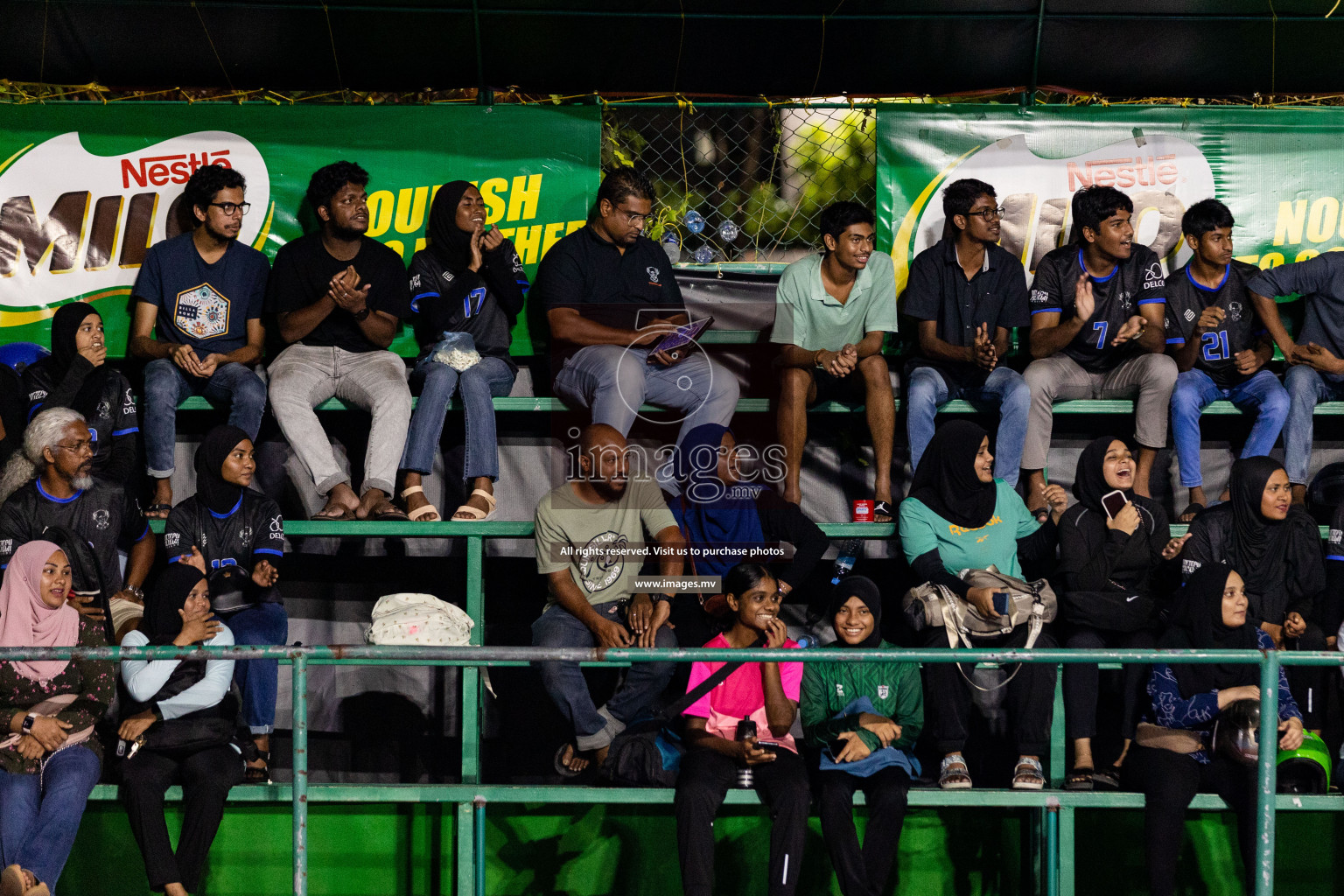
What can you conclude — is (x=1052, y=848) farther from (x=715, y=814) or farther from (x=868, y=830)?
(x=715, y=814)

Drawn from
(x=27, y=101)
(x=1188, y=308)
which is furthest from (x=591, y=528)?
(x=27, y=101)

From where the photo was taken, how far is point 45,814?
15.9ft

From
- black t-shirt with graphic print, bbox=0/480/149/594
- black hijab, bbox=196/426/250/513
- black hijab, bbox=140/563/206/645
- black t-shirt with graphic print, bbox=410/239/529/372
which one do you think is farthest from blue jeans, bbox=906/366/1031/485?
black t-shirt with graphic print, bbox=0/480/149/594

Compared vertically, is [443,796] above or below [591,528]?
below

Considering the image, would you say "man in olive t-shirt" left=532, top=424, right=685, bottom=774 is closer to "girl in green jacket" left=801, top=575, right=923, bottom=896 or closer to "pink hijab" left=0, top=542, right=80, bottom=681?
"girl in green jacket" left=801, top=575, right=923, bottom=896

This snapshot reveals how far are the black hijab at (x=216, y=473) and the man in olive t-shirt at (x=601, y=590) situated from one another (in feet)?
4.22

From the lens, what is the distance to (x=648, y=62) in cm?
705

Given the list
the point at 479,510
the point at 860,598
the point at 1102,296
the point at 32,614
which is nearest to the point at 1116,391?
the point at 1102,296

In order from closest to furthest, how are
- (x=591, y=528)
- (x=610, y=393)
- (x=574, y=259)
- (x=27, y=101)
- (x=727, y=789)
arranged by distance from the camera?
(x=727, y=789) < (x=591, y=528) < (x=610, y=393) < (x=574, y=259) < (x=27, y=101)

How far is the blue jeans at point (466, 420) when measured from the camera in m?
6.21

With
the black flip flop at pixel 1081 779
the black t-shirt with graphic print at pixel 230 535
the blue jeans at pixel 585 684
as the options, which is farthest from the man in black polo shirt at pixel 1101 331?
the black t-shirt with graphic print at pixel 230 535

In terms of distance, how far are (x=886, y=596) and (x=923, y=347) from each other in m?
1.22

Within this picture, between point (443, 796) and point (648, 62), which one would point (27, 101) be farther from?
point (443, 796)

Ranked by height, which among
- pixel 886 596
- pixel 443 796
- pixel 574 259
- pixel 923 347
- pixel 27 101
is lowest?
pixel 443 796
